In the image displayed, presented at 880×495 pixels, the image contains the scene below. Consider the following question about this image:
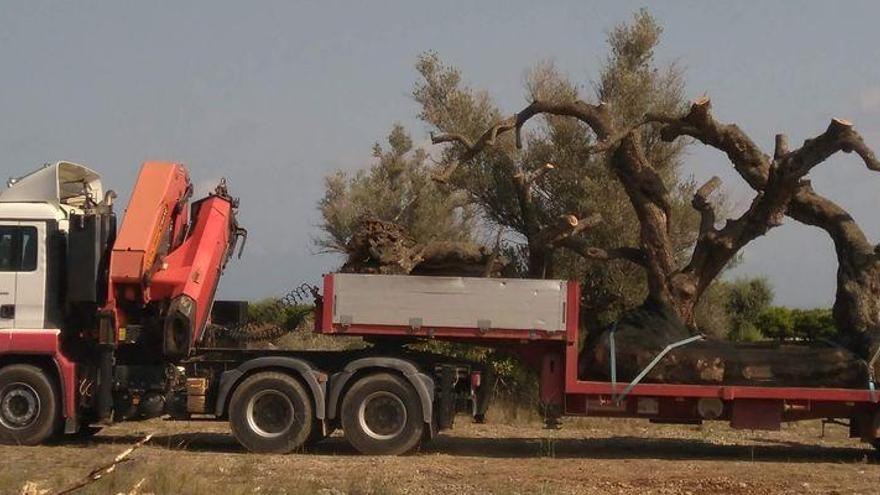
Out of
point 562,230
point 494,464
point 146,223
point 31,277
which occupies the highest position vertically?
point 562,230

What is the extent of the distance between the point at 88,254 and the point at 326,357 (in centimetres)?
349

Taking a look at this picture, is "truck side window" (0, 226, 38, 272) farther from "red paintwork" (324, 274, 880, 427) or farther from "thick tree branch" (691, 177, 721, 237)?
"thick tree branch" (691, 177, 721, 237)

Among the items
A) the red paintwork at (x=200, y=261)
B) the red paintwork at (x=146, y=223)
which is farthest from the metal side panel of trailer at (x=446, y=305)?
the red paintwork at (x=146, y=223)

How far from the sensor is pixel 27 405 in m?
17.5

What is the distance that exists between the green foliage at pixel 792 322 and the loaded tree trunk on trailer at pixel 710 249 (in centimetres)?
1601

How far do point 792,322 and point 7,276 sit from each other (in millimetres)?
26555

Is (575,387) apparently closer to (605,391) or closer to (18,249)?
(605,391)

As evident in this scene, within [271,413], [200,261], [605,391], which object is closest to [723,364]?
[605,391]

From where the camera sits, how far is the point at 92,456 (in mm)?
16438

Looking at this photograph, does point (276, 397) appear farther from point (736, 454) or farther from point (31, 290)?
point (736, 454)

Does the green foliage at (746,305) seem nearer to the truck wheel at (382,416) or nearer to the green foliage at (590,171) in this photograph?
the green foliage at (590,171)

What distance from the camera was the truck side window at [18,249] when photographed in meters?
17.5

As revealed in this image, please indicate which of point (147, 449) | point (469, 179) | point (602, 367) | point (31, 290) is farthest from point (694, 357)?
point (469, 179)

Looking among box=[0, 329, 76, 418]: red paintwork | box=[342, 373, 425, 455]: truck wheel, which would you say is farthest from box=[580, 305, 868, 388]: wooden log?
box=[0, 329, 76, 418]: red paintwork
